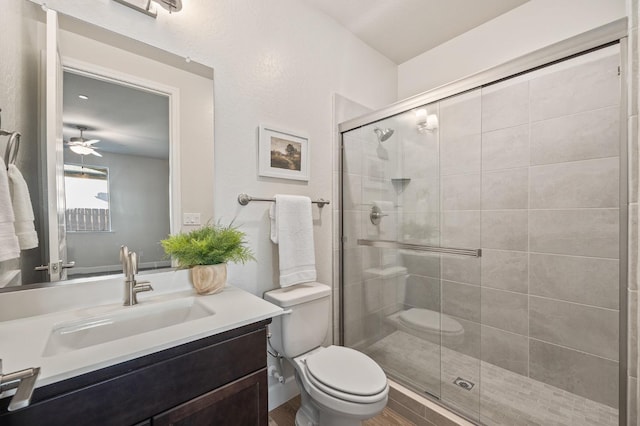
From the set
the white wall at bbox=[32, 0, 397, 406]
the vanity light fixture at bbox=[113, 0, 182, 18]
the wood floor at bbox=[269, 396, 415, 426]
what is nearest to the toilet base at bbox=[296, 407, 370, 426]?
the wood floor at bbox=[269, 396, 415, 426]

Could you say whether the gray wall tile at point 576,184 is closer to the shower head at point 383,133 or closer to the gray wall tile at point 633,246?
the gray wall tile at point 633,246

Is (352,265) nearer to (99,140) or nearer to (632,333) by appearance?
(632,333)

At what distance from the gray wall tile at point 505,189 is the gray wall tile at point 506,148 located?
53 mm

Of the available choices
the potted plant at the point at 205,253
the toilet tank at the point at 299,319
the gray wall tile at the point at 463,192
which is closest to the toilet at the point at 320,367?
the toilet tank at the point at 299,319

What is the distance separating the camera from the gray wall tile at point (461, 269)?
75.0 inches

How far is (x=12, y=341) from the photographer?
74 cm

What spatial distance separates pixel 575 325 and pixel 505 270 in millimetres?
440

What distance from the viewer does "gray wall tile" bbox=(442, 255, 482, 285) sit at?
75.0 inches

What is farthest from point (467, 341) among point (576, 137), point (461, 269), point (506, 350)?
point (576, 137)

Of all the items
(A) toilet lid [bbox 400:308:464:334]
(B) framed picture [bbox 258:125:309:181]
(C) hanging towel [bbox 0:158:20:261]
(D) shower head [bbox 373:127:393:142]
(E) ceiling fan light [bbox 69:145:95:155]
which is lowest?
(A) toilet lid [bbox 400:308:464:334]

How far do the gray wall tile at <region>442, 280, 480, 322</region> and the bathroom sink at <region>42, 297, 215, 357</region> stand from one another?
1560mm

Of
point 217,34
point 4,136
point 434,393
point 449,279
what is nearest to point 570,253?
point 449,279

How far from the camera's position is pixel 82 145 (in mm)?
1040

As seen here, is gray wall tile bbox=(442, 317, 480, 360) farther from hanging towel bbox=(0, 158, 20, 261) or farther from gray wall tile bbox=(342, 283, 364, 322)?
hanging towel bbox=(0, 158, 20, 261)
